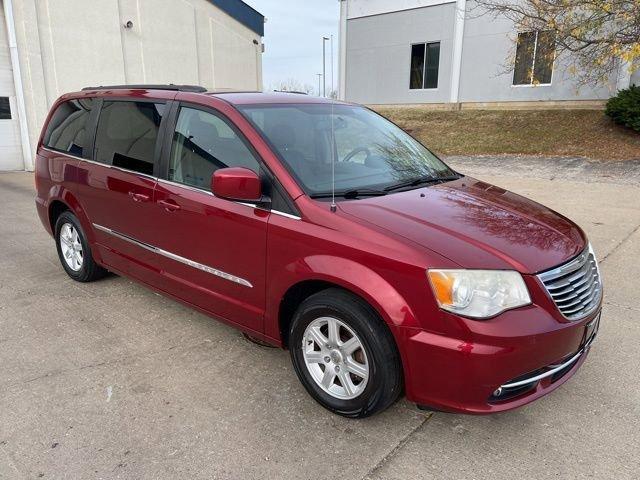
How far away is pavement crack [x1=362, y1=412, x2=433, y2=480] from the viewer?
244 centimetres

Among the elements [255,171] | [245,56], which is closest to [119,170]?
[255,171]

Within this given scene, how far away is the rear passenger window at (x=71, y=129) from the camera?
4508mm

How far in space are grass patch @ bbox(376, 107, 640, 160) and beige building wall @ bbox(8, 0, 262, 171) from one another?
7408 millimetres

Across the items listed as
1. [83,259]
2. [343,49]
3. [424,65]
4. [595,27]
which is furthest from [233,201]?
[343,49]

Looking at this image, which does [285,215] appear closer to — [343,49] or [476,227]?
[476,227]

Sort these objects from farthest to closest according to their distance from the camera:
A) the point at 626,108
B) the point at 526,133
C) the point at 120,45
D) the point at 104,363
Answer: the point at 526,133
the point at 120,45
the point at 626,108
the point at 104,363

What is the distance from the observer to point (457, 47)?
19359 millimetres

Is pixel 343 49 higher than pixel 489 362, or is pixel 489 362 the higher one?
pixel 343 49

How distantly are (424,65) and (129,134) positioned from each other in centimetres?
1888

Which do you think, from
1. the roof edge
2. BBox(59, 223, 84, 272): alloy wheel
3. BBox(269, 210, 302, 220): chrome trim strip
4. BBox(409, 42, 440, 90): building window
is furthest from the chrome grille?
BBox(409, 42, 440, 90): building window

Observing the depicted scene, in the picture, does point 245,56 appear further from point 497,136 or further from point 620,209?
point 620,209

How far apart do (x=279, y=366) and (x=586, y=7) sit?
12703mm

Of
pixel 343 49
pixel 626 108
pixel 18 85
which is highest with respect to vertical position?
pixel 343 49

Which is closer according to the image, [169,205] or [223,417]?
[223,417]
